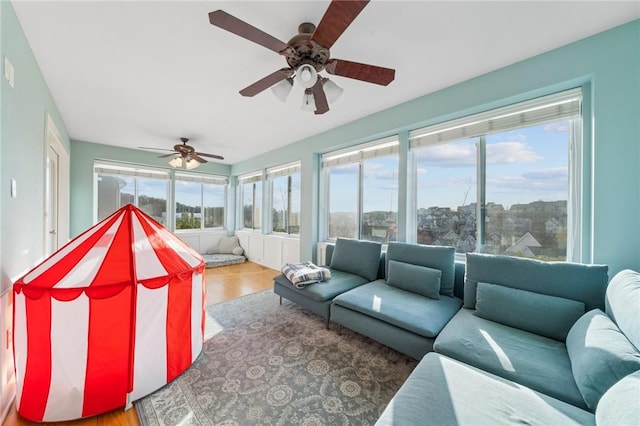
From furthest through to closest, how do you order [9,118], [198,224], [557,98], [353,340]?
[198,224] → [353,340] → [557,98] → [9,118]

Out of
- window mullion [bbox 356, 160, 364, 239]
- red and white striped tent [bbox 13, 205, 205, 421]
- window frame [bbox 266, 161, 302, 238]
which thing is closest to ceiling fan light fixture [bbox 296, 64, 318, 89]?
red and white striped tent [bbox 13, 205, 205, 421]

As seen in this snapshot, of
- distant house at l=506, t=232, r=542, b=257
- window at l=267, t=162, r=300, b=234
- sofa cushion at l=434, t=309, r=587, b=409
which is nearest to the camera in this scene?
sofa cushion at l=434, t=309, r=587, b=409

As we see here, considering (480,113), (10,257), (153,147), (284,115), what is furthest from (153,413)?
(153,147)

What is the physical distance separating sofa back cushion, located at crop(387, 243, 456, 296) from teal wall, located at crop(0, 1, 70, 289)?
324cm

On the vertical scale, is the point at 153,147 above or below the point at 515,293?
above

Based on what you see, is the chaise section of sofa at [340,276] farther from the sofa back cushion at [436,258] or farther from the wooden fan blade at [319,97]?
the wooden fan blade at [319,97]

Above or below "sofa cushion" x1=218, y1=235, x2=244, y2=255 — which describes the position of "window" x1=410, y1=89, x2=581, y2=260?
above

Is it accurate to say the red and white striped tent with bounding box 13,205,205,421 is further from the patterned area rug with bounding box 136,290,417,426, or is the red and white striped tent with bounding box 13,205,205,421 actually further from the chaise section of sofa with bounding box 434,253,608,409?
the chaise section of sofa with bounding box 434,253,608,409

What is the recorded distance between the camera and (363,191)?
3.87 meters

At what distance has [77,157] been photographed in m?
4.60

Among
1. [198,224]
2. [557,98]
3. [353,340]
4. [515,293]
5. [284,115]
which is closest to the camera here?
[515,293]

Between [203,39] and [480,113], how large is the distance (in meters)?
2.74

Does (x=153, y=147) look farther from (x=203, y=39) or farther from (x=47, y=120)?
(x=203, y=39)

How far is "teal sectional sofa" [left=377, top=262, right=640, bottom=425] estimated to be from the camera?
1012 millimetres
